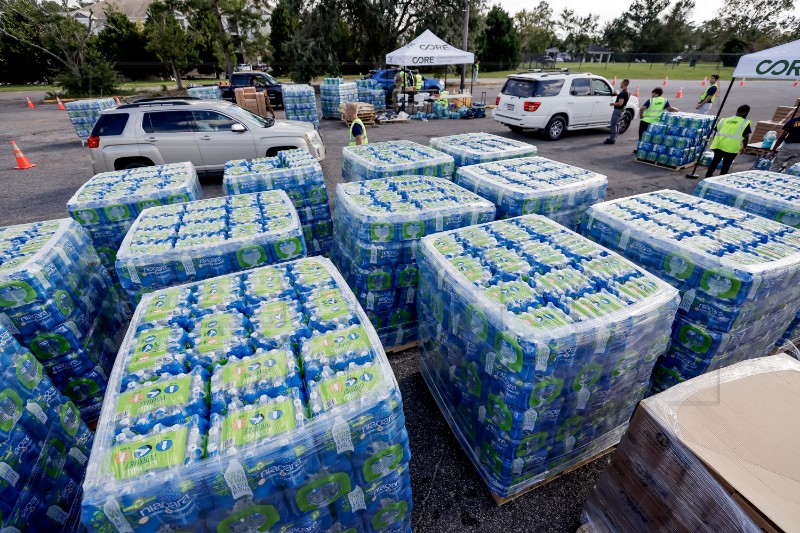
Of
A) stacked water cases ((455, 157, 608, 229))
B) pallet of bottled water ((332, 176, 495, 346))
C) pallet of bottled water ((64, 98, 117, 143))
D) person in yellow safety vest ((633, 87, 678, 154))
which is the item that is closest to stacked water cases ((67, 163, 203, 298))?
pallet of bottled water ((332, 176, 495, 346))

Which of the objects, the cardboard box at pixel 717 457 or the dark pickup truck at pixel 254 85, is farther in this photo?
the dark pickup truck at pixel 254 85

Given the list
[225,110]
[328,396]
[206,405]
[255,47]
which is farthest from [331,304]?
[255,47]

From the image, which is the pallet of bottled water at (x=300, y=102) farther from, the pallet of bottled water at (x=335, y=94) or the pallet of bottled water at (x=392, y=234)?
the pallet of bottled water at (x=392, y=234)

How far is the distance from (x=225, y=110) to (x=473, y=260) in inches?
315

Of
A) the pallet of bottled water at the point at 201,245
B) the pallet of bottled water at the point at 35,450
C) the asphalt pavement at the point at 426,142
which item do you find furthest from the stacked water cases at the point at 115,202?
the asphalt pavement at the point at 426,142

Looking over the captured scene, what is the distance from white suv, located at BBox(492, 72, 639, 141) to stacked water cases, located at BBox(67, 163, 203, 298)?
11.3m

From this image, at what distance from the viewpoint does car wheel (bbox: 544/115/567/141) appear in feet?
42.5

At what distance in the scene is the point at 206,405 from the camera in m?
1.90

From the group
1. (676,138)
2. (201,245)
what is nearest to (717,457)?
(201,245)

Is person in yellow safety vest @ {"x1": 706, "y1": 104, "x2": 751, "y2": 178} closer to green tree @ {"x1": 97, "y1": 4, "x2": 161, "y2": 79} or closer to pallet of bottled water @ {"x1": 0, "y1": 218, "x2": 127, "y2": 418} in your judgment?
pallet of bottled water @ {"x1": 0, "y1": 218, "x2": 127, "y2": 418}

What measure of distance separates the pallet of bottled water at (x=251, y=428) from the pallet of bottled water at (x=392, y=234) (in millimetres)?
1326

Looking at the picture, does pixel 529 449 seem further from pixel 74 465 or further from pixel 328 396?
pixel 74 465

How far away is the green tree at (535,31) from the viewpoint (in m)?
65.6

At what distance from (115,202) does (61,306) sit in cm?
177
